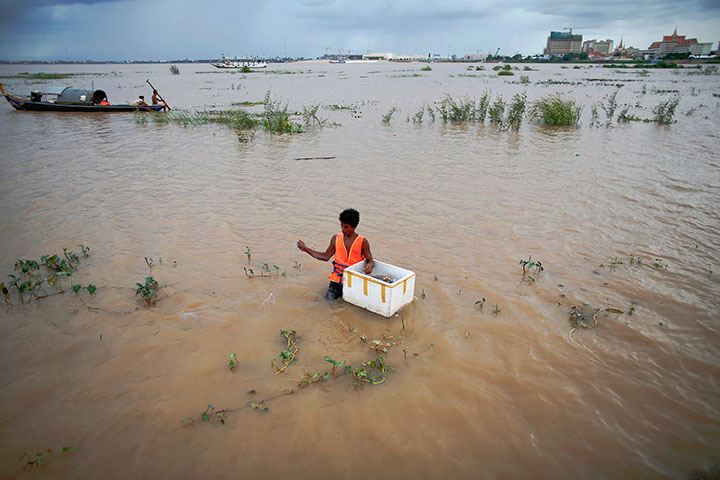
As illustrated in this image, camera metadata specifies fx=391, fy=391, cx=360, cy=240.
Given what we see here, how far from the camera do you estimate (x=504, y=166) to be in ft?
30.3

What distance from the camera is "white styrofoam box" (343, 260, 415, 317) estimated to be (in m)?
3.74

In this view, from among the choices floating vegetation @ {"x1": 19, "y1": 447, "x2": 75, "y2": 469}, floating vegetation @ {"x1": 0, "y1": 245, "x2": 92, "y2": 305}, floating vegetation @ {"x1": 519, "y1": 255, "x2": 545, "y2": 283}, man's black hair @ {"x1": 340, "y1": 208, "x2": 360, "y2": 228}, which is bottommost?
floating vegetation @ {"x1": 19, "y1": 447, "x2": 75, "y2": 469}

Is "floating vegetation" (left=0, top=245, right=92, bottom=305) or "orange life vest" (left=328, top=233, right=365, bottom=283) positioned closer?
"orange life vest" (left=328, top=233, right=365, bottom=283)

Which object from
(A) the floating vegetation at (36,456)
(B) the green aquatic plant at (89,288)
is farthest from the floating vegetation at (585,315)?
(B) the green aquatic plant at (89,288)

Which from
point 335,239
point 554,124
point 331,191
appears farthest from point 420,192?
point 554,124

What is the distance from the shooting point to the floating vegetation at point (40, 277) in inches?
162

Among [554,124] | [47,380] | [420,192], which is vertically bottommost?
[47,380]

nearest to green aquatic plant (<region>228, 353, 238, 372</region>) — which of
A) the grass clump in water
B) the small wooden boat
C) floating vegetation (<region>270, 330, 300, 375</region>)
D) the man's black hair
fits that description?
floating vegetation (<region>270, 330, 300, 375</region>)

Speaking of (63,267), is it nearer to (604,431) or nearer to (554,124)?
(604,431)

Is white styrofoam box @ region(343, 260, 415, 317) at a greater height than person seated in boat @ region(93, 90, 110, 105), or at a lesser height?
lesser

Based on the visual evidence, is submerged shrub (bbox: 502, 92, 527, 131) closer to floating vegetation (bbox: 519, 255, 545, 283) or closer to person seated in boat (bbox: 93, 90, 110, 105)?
floating vegetation (bbox: 519, 255, 545, 283)

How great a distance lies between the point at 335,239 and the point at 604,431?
278 cm

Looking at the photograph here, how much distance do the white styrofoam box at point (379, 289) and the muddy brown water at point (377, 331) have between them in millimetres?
146

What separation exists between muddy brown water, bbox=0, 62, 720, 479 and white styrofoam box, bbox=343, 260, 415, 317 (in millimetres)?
146
